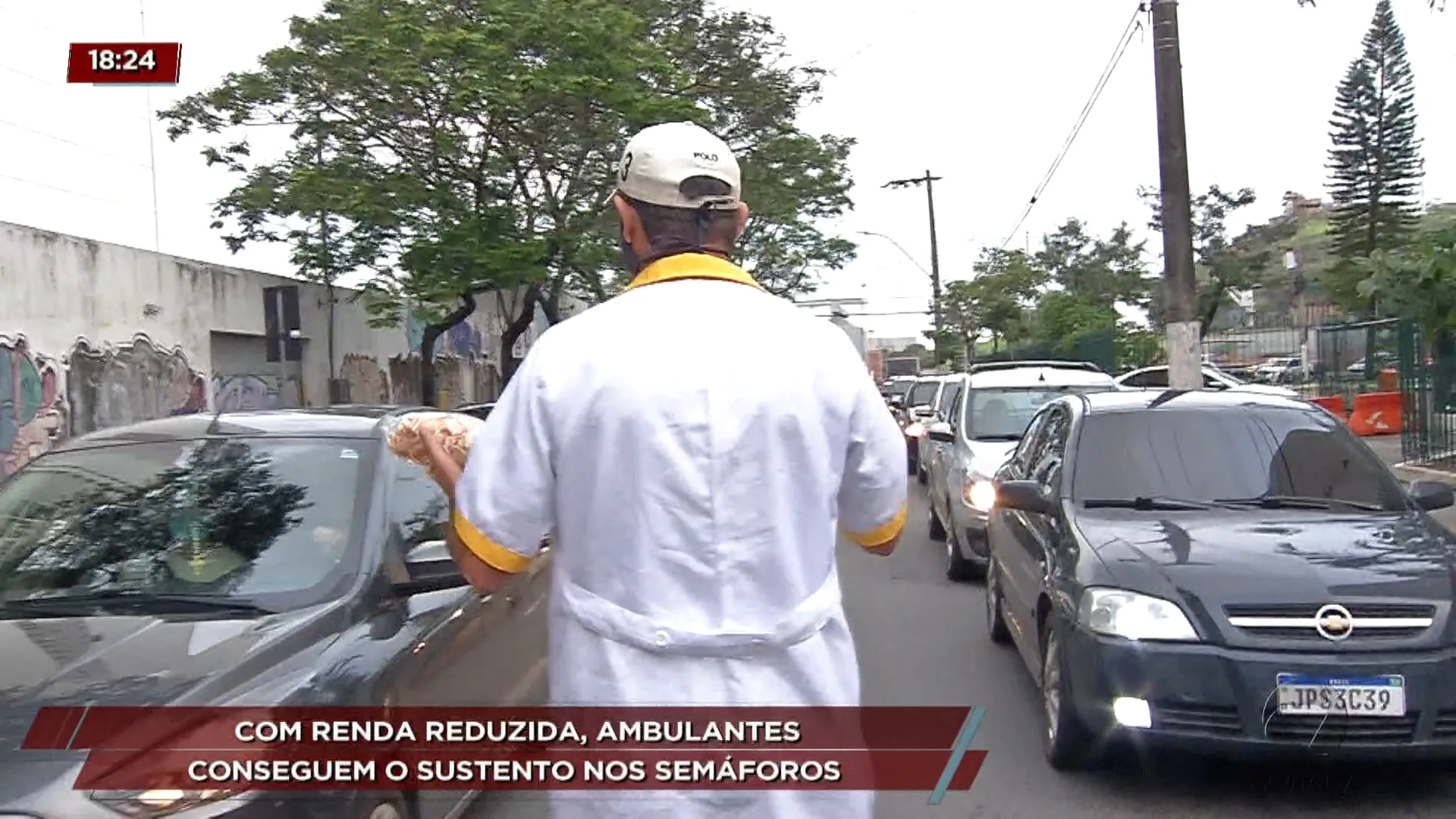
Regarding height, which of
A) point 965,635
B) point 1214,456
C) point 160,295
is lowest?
point 965,635

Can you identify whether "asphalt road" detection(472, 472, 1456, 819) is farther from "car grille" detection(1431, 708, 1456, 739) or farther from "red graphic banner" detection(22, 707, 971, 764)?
"red graphic banner" detection(22, 707, 971, 764)

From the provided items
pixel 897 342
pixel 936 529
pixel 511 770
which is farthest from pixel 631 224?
pixel 897 342

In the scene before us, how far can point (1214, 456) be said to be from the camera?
20.0ft

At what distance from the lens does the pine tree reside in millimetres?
47219

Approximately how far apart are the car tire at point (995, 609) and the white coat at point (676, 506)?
5635 mm

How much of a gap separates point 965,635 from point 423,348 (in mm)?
17030

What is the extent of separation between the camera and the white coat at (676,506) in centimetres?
192

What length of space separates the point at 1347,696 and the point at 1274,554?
64 cm

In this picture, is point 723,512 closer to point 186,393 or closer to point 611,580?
point 611,580

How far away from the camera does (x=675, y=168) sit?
6.77ft

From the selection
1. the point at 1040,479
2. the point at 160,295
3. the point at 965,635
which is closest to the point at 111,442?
the point at 1040,479

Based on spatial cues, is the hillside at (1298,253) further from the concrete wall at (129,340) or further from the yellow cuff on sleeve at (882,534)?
the yellow cuff on sleeve at (882,534)

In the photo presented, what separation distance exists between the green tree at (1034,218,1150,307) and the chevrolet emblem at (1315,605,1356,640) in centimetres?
4103

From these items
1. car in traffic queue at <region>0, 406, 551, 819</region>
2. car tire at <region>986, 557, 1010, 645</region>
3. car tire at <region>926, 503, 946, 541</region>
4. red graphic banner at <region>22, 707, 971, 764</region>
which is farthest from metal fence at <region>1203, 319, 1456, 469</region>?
car in traffic queue at <region>0, 406, 551, 819</region>
